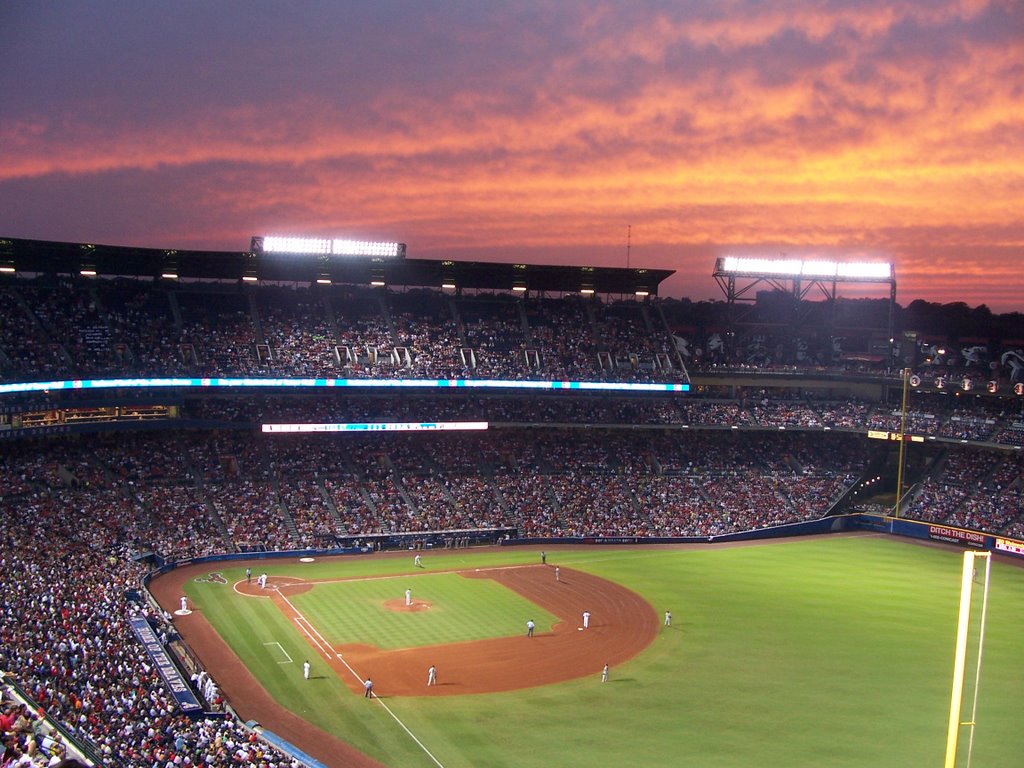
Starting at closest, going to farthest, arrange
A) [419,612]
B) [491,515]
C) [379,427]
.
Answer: [419,612], [491,515], [379,427]

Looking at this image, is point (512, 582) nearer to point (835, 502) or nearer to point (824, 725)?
point (824, 725)

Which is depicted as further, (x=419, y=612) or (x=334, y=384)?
(x=334, y=384)

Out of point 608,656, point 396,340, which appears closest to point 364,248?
point 396,340

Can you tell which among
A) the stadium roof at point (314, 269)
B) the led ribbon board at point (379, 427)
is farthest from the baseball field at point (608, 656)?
the stadium roof at point (314, 269)

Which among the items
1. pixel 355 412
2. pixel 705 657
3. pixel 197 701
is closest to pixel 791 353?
pixel 355 412

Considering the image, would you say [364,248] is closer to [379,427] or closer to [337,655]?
[379,427]

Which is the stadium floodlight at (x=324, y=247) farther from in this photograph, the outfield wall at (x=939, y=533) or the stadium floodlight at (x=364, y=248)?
the outfield wall at (x=939, y=533)

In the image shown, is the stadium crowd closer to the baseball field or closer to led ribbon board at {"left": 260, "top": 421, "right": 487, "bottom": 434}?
led ribbon board at {"left": 260, "top": 421, "right": 487, "bottom": 434}
